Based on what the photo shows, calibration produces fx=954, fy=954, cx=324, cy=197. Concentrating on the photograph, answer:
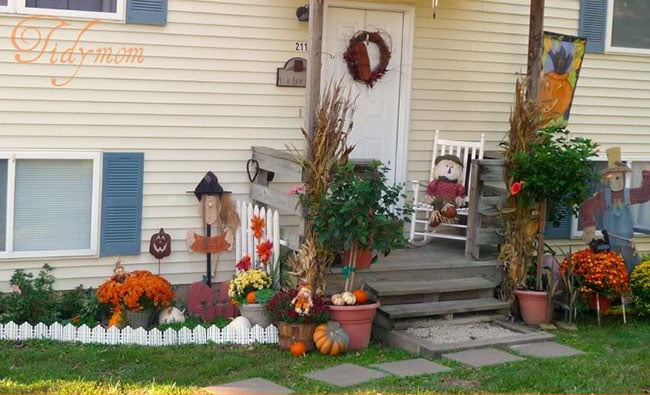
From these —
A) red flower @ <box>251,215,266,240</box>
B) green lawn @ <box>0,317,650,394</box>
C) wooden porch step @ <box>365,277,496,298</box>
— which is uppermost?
red flower @ <box>251,215,266,240</box>

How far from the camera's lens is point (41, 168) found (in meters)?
7.70

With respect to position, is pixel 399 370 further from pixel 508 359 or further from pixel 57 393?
pixel 57 393

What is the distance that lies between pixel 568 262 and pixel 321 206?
2.43 m

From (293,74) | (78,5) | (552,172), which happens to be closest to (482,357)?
(552,172)

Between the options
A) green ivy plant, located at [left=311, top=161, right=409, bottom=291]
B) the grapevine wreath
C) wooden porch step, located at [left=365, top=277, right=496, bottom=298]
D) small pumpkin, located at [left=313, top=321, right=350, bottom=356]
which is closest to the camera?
small pumpkin, located at [left=313, top=321, right=350, bottom=356]

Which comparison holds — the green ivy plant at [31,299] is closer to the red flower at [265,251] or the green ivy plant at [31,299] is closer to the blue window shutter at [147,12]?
the red flower at [265,251]

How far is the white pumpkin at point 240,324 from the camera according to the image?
24.0 feet

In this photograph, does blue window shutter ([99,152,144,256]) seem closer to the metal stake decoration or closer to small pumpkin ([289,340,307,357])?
the metal stake decoration

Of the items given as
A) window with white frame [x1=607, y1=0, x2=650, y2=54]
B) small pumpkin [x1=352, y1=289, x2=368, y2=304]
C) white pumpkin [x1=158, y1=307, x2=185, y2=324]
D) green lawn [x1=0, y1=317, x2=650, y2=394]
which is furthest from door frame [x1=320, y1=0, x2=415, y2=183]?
white pumpkin [x1=158, y1=307, x2=185, y2=324]

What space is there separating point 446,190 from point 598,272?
1.58 meters

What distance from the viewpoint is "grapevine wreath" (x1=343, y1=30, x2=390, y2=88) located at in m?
8.81

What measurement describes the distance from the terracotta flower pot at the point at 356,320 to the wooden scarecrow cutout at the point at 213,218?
151 centimetres

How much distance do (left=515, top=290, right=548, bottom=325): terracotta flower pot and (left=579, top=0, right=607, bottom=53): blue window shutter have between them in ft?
9.88

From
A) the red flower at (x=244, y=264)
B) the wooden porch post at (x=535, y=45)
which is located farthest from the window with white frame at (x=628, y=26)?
the red flower at (x=244, y=264)
